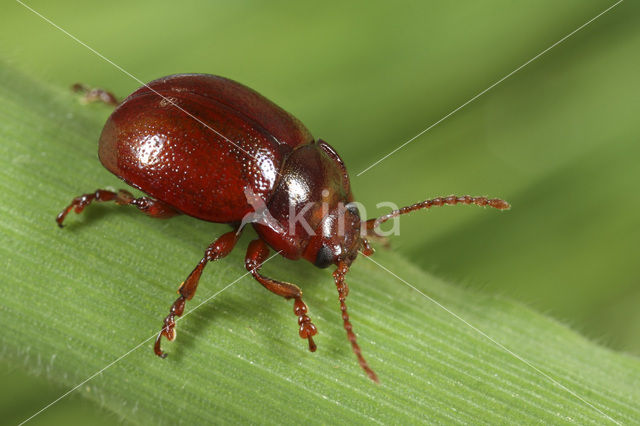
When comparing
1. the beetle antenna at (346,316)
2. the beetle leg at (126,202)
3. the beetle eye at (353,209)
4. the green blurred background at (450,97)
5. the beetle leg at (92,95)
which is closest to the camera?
the beetle antenna at (346,316)

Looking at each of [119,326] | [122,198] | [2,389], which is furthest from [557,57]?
[2,389]

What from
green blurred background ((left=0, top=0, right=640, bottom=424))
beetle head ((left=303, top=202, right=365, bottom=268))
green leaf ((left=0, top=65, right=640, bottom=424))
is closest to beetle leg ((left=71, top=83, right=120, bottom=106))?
green leaf ((left=0, top=65, right=640, bottom=424))

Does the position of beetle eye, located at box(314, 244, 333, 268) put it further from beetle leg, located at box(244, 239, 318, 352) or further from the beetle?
beetle leg, located at box(244, 239, 318, 352)

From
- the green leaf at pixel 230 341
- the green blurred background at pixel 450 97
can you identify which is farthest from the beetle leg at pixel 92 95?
the green blurred background at pixel 450 97

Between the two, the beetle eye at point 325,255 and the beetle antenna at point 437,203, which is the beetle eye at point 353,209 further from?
the beetle eye at point 325,255

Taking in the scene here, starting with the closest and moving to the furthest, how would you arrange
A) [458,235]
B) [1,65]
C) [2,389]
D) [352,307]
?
1. [352,307]
2. [1,65]
3. [2,389]
4. [458,235]

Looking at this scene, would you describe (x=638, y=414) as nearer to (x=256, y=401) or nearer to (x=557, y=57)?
(x=256, y=401)
